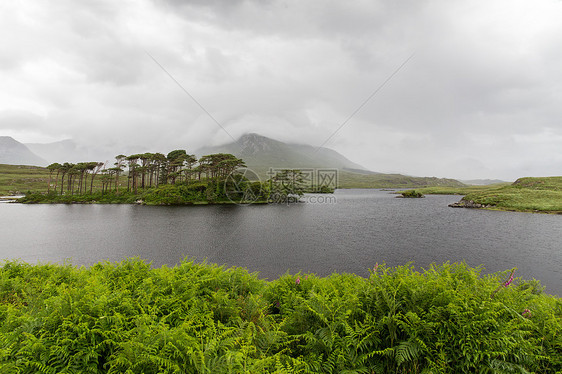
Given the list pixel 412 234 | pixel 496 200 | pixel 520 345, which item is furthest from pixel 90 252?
pixel 496 200

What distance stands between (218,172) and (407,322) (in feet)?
273

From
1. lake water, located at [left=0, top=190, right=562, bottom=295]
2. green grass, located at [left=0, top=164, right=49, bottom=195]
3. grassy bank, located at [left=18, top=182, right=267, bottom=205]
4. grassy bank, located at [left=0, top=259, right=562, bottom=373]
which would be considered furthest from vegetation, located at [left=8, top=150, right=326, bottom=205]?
grassy bank, located at [left=0, top=259, right=562, bottom=373]

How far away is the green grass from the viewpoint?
104500 millimetres

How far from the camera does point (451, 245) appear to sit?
2566cm

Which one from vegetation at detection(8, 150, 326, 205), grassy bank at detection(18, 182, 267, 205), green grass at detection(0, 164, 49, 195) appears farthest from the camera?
green grass at detection(0, 164, 49, 195)

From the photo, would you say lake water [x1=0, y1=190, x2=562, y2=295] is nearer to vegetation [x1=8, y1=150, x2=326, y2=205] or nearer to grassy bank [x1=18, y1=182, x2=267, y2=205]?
grassy bank [x1=18, y1=182, x2=267, y2=205]

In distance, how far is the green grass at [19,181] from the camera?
343ft

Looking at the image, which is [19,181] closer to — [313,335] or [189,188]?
[189,188]

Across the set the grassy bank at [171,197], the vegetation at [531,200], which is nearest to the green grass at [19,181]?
the grassy bank at [171,197]

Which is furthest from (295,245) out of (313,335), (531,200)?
(531,200)

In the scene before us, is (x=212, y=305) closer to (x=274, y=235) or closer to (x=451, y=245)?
(x=274, y=235)

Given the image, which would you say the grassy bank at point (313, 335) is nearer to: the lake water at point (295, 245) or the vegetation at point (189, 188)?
the lake water at point (295, 245)

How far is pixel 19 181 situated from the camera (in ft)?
394

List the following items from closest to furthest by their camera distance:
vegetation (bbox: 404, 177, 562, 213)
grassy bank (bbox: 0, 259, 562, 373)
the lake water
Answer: grassy bank (bbox: 0, 259, 562, 373) → the lake water → vegetation (bbox: 404, 177, 562, 213)
